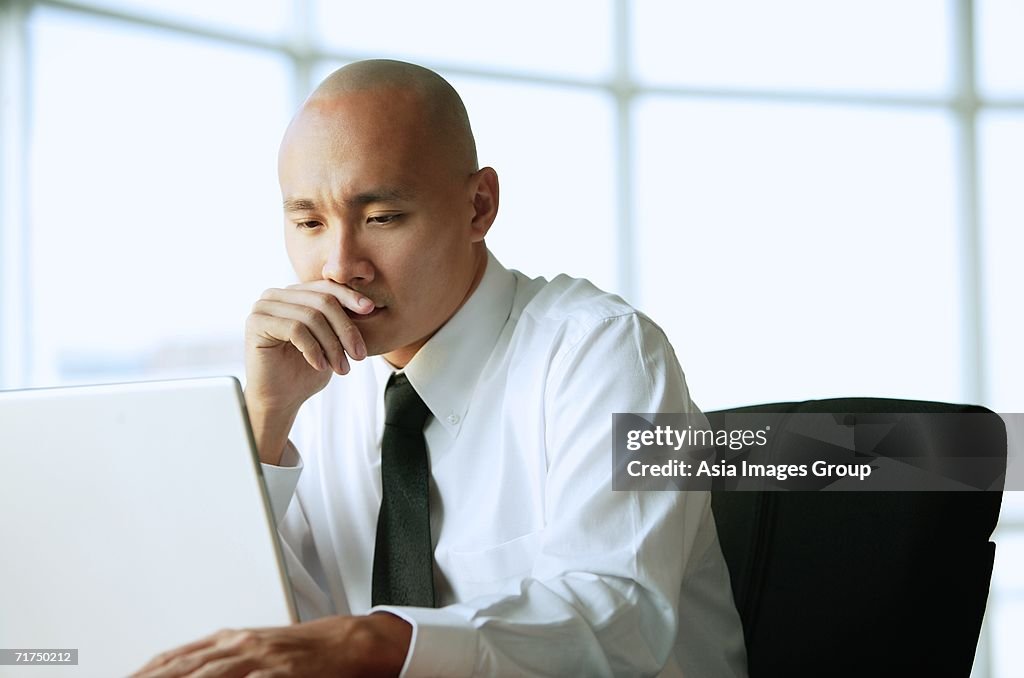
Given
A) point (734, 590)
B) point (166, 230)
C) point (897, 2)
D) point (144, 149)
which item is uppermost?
point (897, 2)

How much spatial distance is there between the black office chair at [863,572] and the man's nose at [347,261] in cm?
60

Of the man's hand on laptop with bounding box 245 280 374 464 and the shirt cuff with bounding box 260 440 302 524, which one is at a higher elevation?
the man's hand on laptop with bounding box 245 280 374 464

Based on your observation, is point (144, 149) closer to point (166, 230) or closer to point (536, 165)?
point (166, 230)

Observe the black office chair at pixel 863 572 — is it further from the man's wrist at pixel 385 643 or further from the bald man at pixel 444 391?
the man's wrist at pixel 385 643

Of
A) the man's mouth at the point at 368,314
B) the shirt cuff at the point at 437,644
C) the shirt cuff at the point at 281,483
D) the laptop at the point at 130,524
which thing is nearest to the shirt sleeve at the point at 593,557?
the shirt cuff at the point at 437,644

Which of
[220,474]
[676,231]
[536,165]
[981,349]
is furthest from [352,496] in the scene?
[981,349]

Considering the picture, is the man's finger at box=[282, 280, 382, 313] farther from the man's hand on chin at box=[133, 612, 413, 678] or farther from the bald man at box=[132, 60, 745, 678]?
the man's hand on chin at box=[133, 612, 413, 678]

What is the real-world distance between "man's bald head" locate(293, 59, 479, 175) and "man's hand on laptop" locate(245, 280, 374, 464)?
10.2 inches

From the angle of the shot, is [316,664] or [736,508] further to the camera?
[736,508]

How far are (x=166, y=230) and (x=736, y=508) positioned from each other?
2.22 metres

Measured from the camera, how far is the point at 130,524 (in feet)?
2.97

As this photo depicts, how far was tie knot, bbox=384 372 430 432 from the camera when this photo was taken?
146 centimetres

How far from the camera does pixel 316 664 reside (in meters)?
0.83

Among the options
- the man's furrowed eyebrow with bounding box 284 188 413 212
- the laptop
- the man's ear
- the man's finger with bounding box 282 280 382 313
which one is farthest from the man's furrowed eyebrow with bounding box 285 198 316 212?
the laptop
